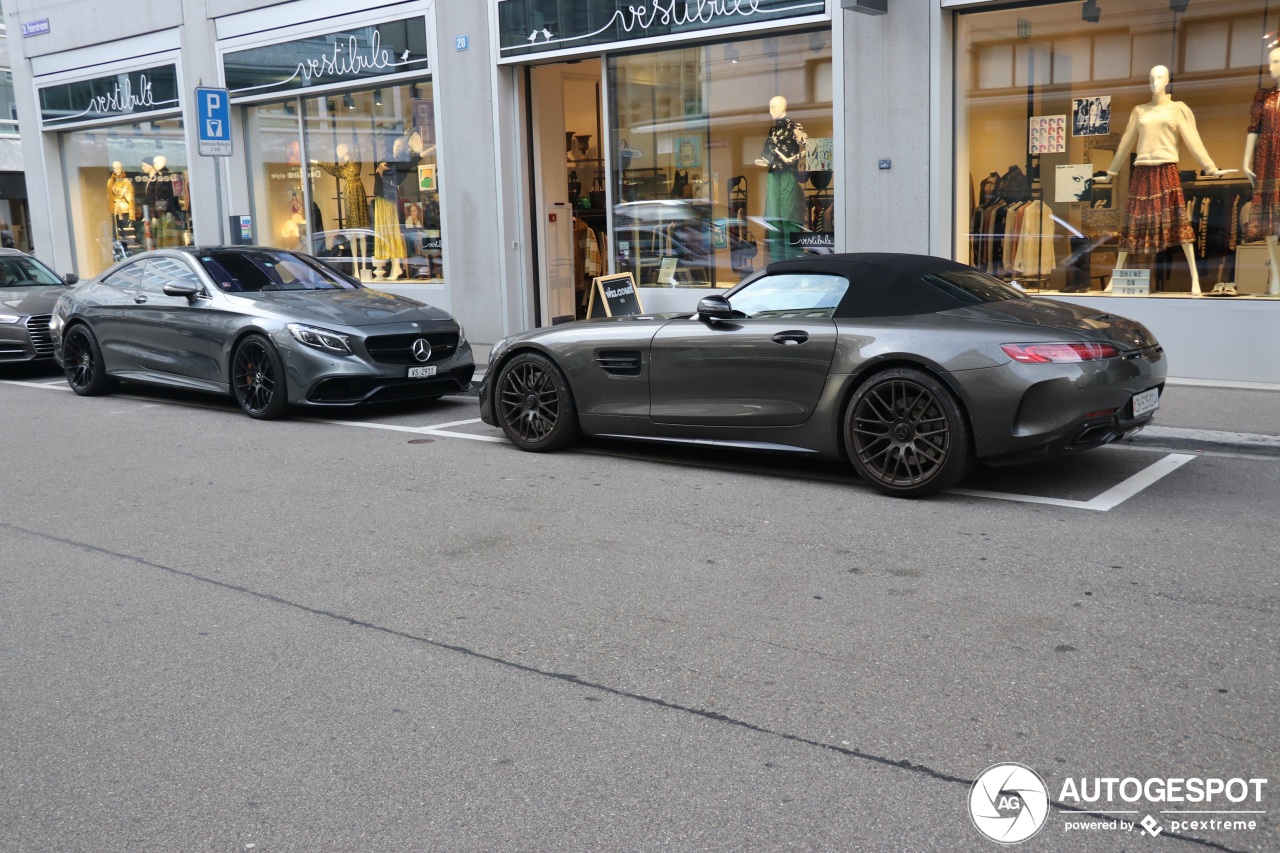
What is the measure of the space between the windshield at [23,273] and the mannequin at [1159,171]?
41.2 feet

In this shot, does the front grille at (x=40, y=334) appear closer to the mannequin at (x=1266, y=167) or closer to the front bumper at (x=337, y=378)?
the front bumper at (x=337, y=378)

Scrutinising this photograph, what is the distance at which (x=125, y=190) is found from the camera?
2200 centimetres

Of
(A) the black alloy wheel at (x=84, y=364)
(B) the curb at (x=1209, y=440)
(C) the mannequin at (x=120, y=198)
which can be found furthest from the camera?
(C) the mannequin at (x=120, y=198)

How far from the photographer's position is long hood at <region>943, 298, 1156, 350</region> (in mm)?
A: 6555

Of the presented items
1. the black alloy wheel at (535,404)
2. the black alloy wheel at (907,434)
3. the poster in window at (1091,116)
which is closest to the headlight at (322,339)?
the black alloy wheel at (535,404)

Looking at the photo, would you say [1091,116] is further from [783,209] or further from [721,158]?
[721,158]

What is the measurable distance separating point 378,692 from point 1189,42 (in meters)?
9.85

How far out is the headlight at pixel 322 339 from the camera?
9.77m

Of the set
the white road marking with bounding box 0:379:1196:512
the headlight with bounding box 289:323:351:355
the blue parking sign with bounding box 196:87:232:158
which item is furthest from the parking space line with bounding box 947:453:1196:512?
the blue parking sign with bounding box 196:87:232:158

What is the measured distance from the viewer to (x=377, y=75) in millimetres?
16359

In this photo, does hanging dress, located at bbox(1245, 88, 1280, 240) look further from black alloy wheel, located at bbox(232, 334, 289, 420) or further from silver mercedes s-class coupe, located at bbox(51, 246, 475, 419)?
black alloy wheel, located at bbox(232, 334, 289, 420)

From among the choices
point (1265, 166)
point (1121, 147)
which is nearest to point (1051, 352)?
point (1265, 166)

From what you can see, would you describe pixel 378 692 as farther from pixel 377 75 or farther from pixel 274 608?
pixel 377 75

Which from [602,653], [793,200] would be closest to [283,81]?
[793,200]
